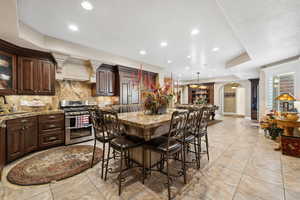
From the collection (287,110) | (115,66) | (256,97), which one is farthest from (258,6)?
(256,97)

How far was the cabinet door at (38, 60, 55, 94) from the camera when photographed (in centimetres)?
328

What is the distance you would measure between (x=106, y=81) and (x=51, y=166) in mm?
2914

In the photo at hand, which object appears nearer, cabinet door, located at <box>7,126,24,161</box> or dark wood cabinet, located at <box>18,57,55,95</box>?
cabinet door, located at <box>7,126,24,161</box>

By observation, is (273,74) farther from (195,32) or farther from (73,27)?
(73,27)

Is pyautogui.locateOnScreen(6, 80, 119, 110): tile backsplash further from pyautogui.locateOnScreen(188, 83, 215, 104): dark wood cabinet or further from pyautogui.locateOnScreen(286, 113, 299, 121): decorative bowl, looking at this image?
pyautogui.locateOnScreen(188, 83, 215, 104): dark wood cabinet

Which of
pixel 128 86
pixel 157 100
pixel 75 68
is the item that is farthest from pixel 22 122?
pixel 128 86

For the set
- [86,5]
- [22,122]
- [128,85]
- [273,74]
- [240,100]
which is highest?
[86,5]

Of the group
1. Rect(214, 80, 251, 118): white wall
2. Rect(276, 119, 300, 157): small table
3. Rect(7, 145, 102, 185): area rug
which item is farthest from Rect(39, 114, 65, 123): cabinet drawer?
Rect(214, 80, 251, 118): white wall

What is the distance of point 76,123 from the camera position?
11.5ft

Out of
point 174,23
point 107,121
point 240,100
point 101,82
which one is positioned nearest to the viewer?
point 107,121

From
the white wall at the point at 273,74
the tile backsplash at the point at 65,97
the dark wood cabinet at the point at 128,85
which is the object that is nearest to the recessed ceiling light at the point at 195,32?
the dark wood cabinet at the point at 128,85

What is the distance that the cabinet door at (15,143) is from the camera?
2439 millimetres

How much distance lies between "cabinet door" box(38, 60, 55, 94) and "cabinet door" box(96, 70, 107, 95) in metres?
1.22

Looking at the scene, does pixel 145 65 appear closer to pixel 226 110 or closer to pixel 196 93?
pixel 196 93
